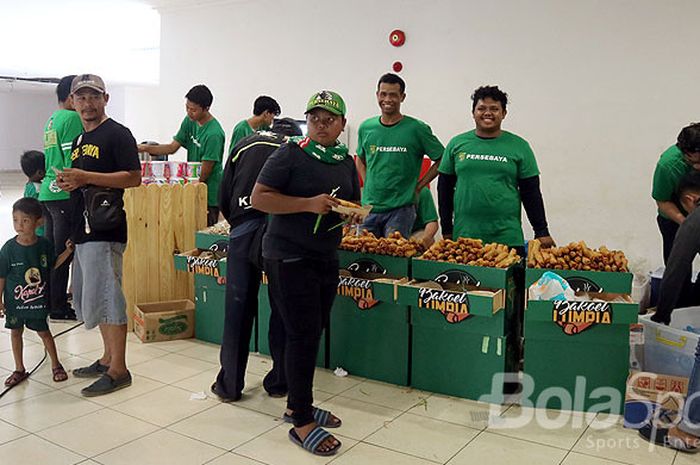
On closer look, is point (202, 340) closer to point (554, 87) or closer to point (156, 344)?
point (156, 344)

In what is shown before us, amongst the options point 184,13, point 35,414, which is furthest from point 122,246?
point 184,13

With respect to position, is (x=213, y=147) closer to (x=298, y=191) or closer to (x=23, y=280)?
(x=23, y=280)

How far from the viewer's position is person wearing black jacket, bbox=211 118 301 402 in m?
3.43

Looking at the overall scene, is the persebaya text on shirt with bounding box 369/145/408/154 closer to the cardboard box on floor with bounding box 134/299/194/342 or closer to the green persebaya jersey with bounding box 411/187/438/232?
the green persebaya jersey with bounding box 411/187/438/232

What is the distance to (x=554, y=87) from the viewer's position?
5.55 meters

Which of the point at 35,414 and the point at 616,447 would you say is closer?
the point at 616,447

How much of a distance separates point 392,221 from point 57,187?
2.36 m

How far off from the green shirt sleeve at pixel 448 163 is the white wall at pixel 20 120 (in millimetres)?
21449

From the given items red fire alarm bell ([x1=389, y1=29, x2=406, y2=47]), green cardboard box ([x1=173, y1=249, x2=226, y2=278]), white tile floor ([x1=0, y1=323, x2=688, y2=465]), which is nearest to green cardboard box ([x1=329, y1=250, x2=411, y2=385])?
white tile floor ([x1=0, y1=323, x2=688, y2=465])

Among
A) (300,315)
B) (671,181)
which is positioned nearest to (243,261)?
(300,315)

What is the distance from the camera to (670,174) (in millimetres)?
3721

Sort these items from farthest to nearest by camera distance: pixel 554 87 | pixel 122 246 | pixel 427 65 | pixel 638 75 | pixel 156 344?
pixel 427 65, pixel 554 87, pixel 638 75, pixel 156 344, pixel 122 246

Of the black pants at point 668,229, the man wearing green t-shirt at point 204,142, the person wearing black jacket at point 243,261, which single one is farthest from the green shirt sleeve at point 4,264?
the black pants at point 668,229

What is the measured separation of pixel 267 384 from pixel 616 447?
1846 millimetres
